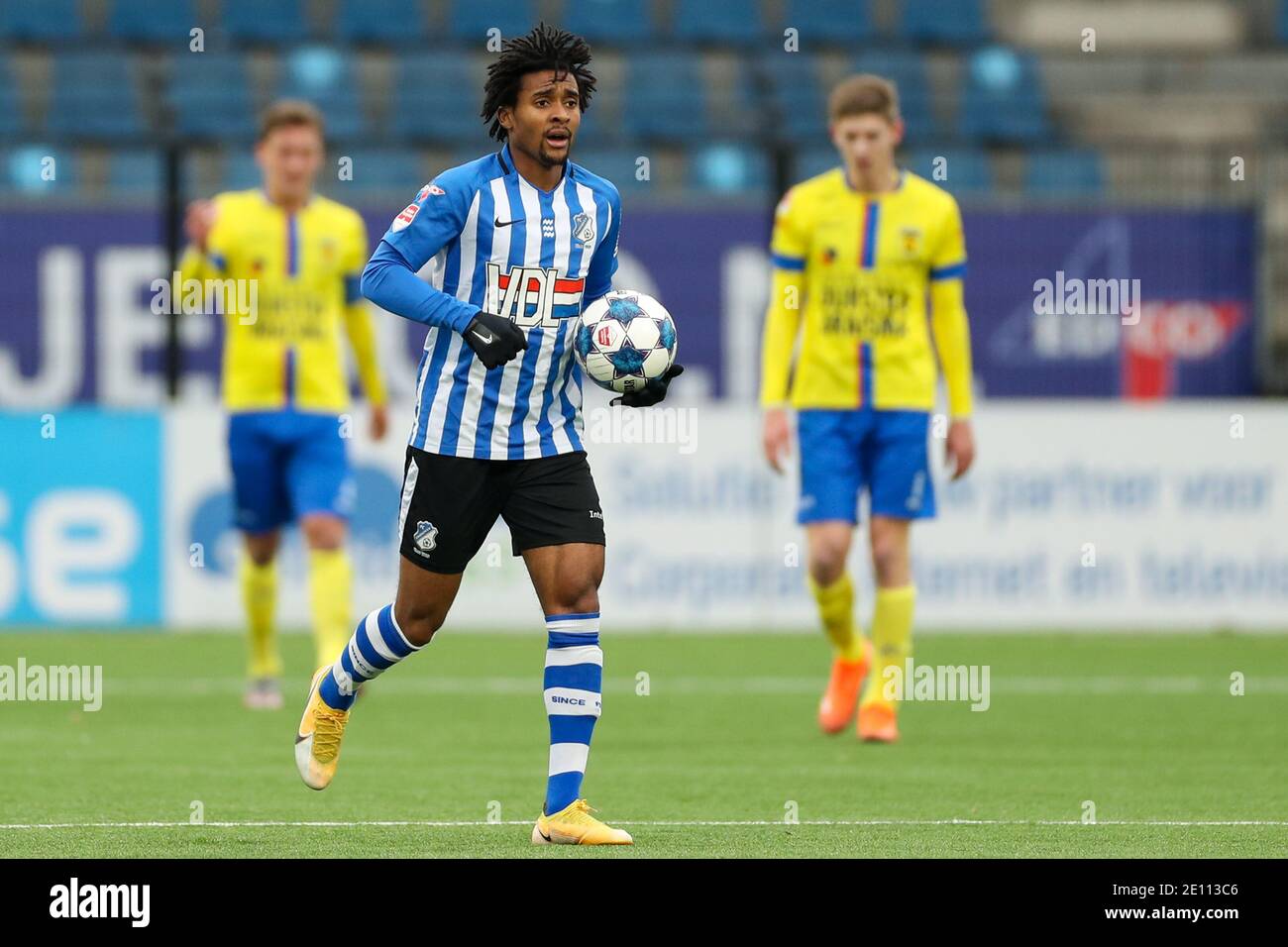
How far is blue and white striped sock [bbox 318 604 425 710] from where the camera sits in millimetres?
6824

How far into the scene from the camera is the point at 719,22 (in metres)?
21.9

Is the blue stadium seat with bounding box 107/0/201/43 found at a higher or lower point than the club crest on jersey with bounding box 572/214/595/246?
higher

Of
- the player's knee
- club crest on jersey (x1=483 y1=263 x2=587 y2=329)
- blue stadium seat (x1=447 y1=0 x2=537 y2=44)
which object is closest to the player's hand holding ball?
club crest on jersey (x1=483 y1=263 x2=587 y2=329)

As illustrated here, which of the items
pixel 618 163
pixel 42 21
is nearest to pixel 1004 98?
pixel 618 163

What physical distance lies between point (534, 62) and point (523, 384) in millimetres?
886

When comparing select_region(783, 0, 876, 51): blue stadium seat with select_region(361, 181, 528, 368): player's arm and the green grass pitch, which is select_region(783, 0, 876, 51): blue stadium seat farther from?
select_region(361, 181, 528, 368): player's arm

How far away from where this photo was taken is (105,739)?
30.9 feet

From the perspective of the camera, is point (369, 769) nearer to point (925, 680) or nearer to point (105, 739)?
point (105, 739)

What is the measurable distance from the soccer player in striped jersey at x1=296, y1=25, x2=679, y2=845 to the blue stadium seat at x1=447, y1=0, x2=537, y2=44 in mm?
15094

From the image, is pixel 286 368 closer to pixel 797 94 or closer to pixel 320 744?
pixel 320 744

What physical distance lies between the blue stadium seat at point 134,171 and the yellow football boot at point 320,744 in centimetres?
1077

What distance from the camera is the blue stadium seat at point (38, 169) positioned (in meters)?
17.4

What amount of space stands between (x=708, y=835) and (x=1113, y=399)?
Result: 10883 mm

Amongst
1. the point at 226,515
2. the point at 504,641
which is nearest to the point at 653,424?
the point at 504,641
